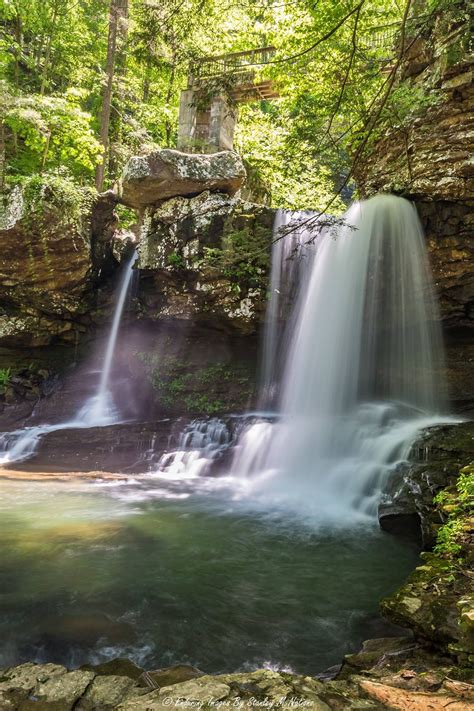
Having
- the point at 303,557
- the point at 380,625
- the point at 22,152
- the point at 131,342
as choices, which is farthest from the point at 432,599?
the point at 22,152

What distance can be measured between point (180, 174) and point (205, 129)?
4064mm

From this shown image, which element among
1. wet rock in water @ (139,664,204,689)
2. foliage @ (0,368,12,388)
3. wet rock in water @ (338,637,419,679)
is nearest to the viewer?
wet rock in water @ (139,664,204,689)

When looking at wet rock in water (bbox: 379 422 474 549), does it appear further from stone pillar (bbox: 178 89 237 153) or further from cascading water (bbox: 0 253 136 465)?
stone pillar (bbox: 178 89 237 153)

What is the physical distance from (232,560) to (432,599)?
277 centimetres

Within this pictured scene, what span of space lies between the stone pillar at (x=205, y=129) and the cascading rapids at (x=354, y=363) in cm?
543

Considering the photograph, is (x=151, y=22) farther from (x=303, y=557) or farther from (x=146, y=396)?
(x=146, y=396)

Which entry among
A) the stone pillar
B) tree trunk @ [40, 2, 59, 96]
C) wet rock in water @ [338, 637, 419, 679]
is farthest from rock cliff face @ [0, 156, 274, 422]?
wet rock in water @ [338, 637, 419, 679]

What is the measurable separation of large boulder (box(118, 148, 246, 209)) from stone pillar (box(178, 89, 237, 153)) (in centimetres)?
227

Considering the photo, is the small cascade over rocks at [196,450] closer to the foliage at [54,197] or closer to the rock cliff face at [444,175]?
the rock cliff face at [444,175]

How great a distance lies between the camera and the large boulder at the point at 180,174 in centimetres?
1201

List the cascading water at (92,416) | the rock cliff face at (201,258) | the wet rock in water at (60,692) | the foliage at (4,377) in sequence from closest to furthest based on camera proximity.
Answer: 1. the wet rock in water at (60,692)
2. the cascading water at (92,416)
3. the rock cliff face at (201,258)
4. the foliage at (4,377)

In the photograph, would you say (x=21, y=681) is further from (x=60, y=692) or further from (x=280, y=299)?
(x=280, y=299)

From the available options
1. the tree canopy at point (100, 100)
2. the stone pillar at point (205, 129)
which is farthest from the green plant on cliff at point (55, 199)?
the stone pillar at point (205, 129)

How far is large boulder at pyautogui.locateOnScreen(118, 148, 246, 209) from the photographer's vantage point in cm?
1201
